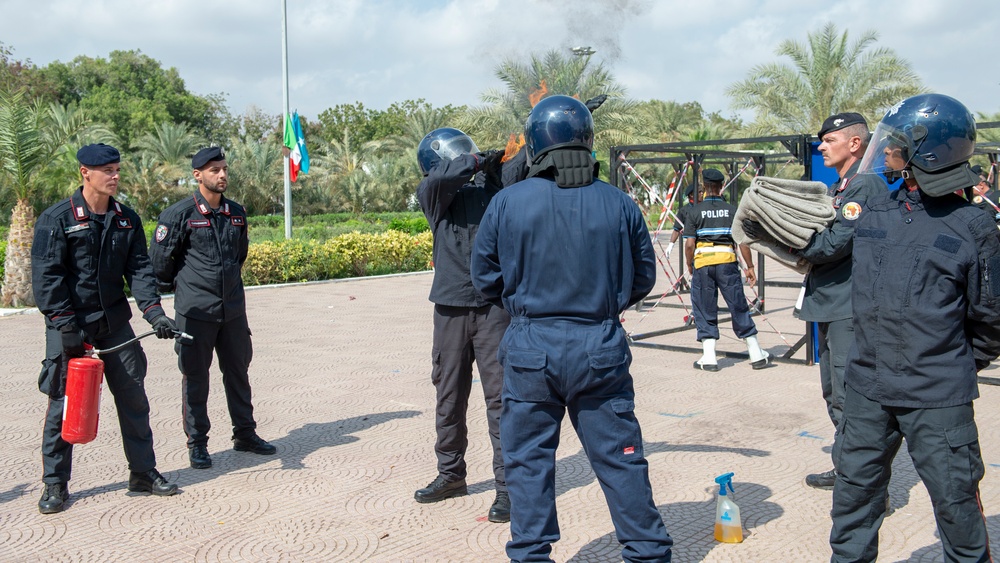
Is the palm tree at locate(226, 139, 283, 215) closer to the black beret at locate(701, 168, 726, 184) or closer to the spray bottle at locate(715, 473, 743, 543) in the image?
the black beret at locate(701, 168, 726, 184)

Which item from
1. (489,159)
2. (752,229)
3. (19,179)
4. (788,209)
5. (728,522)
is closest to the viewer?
(788,209)

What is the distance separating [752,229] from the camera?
391 cm

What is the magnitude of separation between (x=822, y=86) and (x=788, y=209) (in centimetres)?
2347

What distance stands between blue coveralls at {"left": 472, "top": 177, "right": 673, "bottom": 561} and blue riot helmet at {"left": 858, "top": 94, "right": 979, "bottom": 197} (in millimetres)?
983

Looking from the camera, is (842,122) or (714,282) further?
(714,282)

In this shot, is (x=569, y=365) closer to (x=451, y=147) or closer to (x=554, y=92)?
(x=451, y=147)

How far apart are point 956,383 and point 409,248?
17.4 m

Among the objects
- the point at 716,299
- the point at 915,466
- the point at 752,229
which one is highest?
the point at 752,229

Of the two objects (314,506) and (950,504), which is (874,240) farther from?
(314,506)

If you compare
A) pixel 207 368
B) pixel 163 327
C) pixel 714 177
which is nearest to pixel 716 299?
pixel 714 177

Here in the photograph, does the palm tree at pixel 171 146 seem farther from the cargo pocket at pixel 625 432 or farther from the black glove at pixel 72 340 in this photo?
the cargo pocket at pixel 625 432

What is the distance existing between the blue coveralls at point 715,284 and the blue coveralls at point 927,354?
544 cm

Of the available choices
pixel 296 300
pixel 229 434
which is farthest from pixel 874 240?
pixel 296 300

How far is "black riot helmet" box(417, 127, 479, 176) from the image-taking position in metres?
4.61
